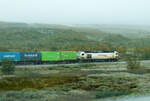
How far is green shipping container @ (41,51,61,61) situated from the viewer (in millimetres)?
75575

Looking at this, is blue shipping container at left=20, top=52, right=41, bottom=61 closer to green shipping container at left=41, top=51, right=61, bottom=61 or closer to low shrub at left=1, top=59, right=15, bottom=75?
green shipping container at left=41, top=51, right=61, bottom=61

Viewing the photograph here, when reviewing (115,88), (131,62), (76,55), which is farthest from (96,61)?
(115,88)

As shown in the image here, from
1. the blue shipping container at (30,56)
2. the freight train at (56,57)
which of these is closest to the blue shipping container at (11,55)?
the freight train at (56,57)

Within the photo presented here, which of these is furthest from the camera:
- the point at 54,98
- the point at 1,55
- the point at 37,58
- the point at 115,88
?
the point at 37,58

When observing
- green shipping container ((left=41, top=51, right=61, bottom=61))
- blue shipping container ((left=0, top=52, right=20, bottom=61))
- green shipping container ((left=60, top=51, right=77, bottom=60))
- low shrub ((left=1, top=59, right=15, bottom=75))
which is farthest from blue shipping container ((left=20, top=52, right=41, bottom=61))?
low shrub ((left=1, top=59, right=15, bottom=75))

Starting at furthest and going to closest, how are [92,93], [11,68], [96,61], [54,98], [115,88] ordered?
[96,61], [11,68], [115,88], [92,93], [54,98]

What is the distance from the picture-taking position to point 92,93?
29344 mm

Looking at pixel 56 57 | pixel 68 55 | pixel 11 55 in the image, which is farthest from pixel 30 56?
pixel 68 55

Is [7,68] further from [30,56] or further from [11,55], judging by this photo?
[30,56]

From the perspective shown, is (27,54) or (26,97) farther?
(27,54)

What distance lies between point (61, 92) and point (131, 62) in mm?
31609

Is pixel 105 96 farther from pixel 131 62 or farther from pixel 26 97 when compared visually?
pixel 131 62

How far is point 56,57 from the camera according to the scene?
77250mm

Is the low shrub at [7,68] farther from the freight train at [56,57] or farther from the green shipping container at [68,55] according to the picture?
the green shipping container at [68,55]
